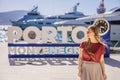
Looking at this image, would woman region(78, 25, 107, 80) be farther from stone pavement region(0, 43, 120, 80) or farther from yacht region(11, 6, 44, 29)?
yacht region(11, 6, 44, 29)

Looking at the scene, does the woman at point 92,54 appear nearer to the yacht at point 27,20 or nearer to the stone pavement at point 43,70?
the stone pavement at point 43,70

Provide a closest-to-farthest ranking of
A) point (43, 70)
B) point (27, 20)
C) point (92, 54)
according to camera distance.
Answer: point (92, 54), point (43, 70), point (27, 20)

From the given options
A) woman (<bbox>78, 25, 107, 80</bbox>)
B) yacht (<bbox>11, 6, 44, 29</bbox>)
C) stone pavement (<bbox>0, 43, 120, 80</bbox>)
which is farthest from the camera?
yacht (<bbox>11, 6, 44, 29</bbox>)

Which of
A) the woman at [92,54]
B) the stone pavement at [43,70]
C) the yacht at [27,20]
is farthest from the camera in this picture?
the yacht at [27,20]

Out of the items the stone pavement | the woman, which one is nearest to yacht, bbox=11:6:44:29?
the stone pavement

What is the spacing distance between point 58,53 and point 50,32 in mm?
722

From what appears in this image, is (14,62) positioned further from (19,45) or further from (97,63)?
(97,63)

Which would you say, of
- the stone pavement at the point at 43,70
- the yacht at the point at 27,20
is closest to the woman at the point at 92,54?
the stone pavement at the point at 43,70

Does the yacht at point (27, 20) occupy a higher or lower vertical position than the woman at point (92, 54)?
higher

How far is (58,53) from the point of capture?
9.07 metres

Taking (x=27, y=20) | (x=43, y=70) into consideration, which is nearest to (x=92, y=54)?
(x=43, y=70)

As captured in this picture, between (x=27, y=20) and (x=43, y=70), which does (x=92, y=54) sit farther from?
(x=27, y=20)

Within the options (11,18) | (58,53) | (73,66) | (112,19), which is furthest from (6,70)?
(112,19)

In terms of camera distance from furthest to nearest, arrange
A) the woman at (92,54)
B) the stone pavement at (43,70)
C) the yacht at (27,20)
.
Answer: the yacht at (27,20)
the stone pavement at (43,70)
the woman at (92,54)
